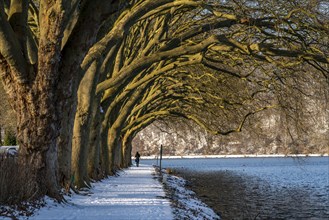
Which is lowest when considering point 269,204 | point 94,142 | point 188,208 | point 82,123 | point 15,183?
point 269,204

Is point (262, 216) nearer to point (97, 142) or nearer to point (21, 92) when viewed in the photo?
point (97, 142)

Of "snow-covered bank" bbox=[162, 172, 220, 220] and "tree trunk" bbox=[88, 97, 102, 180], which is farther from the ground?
"tree trunk" bbox=[88, 97, 102, 180]

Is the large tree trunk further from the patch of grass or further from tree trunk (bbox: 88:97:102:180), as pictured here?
the patch of grass

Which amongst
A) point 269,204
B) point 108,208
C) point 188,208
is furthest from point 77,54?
point 269,204

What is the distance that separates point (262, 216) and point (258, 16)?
22.4 ft

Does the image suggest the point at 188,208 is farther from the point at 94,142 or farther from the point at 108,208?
the point at 94,142

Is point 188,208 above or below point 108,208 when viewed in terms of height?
below

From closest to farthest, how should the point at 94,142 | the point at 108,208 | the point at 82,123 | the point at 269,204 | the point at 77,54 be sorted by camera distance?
the point at 77,54 → the point at 108,208 → the point at 82,123 → the point at 94,142 → the point at 269,204

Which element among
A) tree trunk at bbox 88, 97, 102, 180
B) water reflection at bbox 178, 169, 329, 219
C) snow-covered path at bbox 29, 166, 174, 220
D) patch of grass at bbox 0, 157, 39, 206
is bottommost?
water reflection at bbox 178, 169, 329, 219

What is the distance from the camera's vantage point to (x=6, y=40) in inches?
404

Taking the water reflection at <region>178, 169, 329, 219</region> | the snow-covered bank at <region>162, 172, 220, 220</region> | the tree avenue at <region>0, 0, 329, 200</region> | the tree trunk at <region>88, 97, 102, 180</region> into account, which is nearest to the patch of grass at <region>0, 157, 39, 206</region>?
the tree avenue at <region>0, 0, 329, 200</region>

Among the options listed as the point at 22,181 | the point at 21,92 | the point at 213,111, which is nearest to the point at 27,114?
the point at 21,92

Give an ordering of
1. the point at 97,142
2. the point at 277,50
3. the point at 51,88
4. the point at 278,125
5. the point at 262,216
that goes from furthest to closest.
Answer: the point at 97,142, the point at 278,125, the point at 262,216, the point at 277,50, the point at 51,88

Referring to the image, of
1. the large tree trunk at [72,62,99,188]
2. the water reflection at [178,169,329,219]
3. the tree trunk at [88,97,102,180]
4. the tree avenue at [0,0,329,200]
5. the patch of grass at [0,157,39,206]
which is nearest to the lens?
the patch of grass at [0,157,39,206]
